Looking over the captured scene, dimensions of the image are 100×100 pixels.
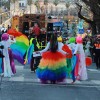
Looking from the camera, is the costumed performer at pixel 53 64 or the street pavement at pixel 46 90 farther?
the costumed performer at pixel 53 64

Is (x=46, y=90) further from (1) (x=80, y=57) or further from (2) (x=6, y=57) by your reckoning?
(2) (x=6, y=57)

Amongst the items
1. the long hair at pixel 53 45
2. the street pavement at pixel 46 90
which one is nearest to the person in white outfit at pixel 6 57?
the street pavement at pixel 46 90

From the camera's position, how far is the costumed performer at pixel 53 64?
1623cm

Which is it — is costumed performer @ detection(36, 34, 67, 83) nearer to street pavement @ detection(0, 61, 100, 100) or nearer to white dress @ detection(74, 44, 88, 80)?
street pavement @ detection(0, 61, 100, 100)

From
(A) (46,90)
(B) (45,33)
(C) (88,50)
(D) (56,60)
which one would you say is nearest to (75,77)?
(D) (56,60)

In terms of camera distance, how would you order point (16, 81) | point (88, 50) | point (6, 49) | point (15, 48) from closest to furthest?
point (16, 81) < point (6, 49) < point (15, 48) < point (88, 50)

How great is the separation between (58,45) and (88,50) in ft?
47.3

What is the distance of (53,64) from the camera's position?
16219mm

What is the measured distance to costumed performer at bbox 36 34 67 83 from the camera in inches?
639

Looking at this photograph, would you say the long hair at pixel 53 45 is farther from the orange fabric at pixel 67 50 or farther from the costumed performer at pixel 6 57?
the costumed performer at pixel 6 57

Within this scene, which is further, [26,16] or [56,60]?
[26,16]

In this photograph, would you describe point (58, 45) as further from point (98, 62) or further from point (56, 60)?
point (98, 62)

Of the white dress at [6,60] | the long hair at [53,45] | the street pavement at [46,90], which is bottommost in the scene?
the street pavement at [46,90]

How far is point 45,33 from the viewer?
3594 cm
